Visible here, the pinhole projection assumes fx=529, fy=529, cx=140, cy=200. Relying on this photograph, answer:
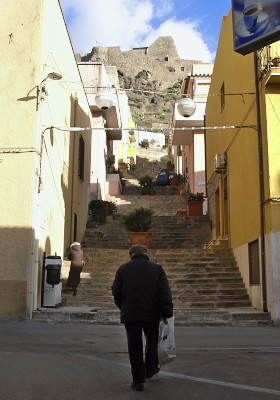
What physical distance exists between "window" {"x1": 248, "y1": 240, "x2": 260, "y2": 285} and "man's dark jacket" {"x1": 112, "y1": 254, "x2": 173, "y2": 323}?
7.43 metres

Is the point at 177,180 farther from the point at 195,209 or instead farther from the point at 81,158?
the point at 81,158

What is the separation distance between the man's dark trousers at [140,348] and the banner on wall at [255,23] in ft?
11.4

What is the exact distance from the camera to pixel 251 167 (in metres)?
12.9

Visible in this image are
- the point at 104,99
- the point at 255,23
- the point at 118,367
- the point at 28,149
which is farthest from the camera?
the point at 104,99

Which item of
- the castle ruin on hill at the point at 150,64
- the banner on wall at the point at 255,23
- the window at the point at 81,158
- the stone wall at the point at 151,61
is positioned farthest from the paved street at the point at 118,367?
the stone wall at the point at 151,61

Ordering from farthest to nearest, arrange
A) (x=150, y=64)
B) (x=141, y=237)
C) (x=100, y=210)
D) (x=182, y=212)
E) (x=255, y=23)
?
(x=150, y=64), (x=182, y=212), (x=100, y=210), (x=141, y=237), (x=255, y=23)

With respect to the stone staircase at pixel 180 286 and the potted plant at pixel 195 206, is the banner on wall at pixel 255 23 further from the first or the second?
the potted plant at pixel 195 206

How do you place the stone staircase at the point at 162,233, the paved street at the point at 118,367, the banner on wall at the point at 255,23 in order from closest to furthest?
1. the paved street at the point at 118,367
2. the banner on wall at the point at 255,23
3. the stone staircase at the point at 162,233

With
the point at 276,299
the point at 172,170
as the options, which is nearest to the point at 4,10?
the point at 276,299

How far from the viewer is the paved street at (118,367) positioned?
491cm

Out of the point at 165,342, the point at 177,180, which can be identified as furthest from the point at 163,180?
the point at 165,342

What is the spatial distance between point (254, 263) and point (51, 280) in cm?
481

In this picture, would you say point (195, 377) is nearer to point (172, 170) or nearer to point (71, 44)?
point (71, 44)

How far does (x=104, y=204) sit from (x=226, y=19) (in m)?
8.30
